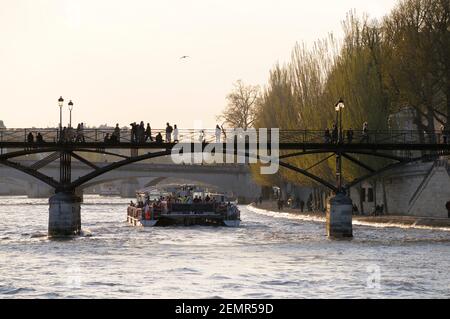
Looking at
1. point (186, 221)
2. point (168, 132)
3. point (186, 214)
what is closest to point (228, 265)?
point (168, 132)

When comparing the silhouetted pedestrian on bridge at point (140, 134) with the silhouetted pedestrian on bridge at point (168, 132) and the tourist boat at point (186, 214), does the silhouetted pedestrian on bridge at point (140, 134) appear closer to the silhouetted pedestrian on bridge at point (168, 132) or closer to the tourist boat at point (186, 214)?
the silhouetted pedestrian on bridge at point (168, 132)

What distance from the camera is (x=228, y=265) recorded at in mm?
50250

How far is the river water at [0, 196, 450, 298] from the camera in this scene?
4047 centimetres

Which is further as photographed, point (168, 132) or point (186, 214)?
point (186, 214)

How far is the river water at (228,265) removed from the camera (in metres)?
40.5

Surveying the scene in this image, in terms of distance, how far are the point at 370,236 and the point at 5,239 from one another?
945 inches

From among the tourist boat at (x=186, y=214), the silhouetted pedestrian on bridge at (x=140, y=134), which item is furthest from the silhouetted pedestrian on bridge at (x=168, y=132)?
the tourist boat at (x=186, y=214)

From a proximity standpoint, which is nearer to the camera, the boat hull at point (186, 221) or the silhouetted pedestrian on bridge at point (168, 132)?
the silhouetted pedestrian on bridge at point (168, 132)

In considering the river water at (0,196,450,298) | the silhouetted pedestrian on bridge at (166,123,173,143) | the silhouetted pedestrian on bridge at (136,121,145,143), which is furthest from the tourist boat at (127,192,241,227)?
the silhouetted pedestrian on bridge at (136,121,145,143)

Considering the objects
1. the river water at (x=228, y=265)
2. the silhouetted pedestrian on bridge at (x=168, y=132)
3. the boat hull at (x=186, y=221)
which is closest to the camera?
the river water at (x=228, y=265)

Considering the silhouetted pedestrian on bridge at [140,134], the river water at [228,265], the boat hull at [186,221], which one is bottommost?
the river water at [228,265]

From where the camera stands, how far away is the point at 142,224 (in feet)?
303

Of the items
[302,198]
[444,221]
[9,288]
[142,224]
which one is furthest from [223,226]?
[9,288]

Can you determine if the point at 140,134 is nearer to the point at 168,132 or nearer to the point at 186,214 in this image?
the point at 168,132
